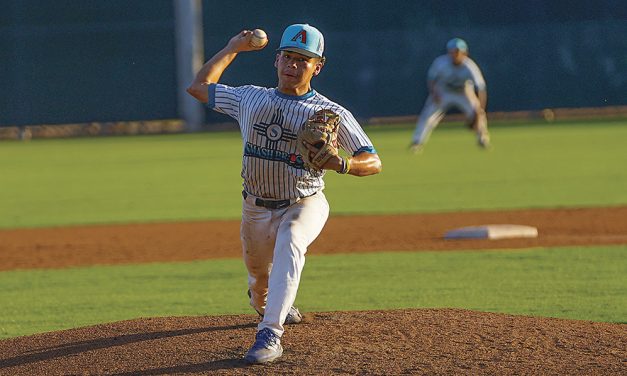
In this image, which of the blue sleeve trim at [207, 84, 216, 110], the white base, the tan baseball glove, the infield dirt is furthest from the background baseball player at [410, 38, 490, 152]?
the tan baseball glove

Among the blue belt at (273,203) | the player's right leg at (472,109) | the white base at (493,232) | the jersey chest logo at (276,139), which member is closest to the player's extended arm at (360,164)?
the jersey chest logo at (276,139)

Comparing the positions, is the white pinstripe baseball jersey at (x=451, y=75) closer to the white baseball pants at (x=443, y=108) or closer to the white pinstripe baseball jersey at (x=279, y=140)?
the white baseball pants at (x=443, y=108)

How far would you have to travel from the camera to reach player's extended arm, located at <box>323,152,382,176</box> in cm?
503

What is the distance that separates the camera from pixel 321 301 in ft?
25.3

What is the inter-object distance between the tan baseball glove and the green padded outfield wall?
74.5ft

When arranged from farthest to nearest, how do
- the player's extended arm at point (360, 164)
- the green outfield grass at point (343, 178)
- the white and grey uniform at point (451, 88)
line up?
the white and grey uniform at point (451, 88), the green outfield grass at point (343, 178), the player's extended arm at point (360, 164)

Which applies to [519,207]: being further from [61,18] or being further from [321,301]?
[61,18]

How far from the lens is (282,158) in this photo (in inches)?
218

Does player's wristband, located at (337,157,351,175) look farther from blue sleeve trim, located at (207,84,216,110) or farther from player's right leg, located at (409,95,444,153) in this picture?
player's right leg, located at (409,95,444,153)

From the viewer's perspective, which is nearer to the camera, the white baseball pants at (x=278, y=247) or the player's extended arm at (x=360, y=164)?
the player's extended arm at (x=360, y=164)

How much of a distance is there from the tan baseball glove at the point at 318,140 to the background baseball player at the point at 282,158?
0.17 metres

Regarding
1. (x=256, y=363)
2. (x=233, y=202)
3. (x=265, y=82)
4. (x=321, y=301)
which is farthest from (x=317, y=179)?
(x=265, y=82)

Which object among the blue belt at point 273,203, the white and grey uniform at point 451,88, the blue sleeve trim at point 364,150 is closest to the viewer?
the blue sleeve trim at point 364,150

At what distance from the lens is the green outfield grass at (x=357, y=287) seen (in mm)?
7387
